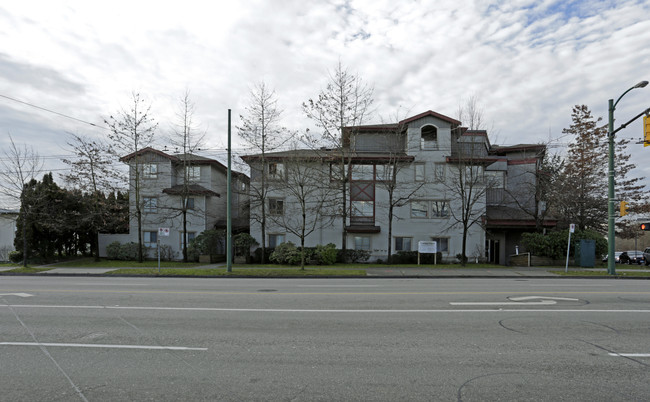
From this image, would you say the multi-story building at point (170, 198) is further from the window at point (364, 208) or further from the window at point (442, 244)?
the window at point (442, 244)

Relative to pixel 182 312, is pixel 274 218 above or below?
above

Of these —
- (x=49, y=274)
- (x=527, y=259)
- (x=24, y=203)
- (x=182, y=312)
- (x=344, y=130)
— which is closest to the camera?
(x=182, y=312)

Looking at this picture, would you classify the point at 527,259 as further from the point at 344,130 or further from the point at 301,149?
the point at 301,149

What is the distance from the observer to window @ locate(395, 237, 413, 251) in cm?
2955

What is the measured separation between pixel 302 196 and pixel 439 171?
35.5 ft

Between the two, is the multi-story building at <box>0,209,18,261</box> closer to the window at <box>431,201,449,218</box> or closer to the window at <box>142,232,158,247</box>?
the window at <box>142,232,158,247</box>

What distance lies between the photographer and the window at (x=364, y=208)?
30.0 m

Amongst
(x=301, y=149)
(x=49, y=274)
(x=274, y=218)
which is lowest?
(x=49, y=274)

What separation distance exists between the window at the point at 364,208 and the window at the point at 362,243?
182 centimetres

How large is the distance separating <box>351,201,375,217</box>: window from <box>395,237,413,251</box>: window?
2855 millimetres

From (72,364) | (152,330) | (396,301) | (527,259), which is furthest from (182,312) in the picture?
(527,259)

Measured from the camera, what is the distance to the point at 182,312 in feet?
29.2

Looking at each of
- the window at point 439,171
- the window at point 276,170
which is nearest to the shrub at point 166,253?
the window at point 276,170

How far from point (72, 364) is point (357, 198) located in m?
25.6
